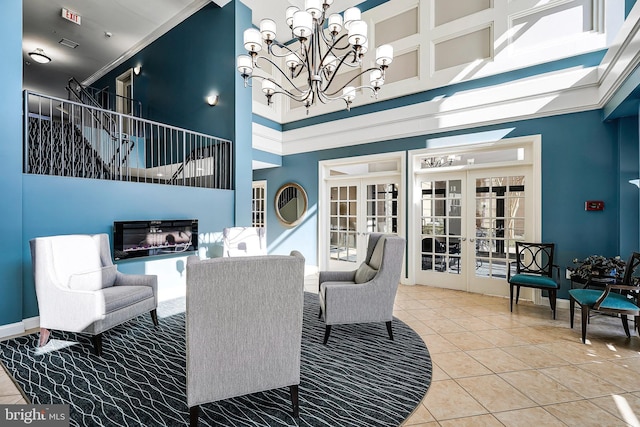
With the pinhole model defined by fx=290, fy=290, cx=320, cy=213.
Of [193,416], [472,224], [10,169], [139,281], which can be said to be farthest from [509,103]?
[10,169]

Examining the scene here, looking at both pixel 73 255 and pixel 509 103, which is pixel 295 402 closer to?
pixel 73 255

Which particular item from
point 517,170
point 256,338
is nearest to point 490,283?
point 517,170

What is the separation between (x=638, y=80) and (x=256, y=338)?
3.88 m

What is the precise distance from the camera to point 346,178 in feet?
19.7

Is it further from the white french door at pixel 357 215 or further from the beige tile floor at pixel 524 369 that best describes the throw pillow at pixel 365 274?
the white french door at pixel 357 215

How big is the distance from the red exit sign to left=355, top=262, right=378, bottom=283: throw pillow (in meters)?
7.29

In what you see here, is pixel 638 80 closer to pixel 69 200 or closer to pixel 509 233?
pixel 509 233

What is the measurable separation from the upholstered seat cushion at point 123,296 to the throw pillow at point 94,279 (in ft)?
0.38

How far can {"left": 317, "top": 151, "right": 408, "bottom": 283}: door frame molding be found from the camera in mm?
5199

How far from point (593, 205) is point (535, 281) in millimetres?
1256

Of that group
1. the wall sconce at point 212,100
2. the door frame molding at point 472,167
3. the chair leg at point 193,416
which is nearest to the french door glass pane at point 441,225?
the door frame molding at point 472,167

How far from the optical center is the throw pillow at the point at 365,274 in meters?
3.06

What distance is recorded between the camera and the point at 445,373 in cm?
228

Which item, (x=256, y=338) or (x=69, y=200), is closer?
(x=256, y=338)
